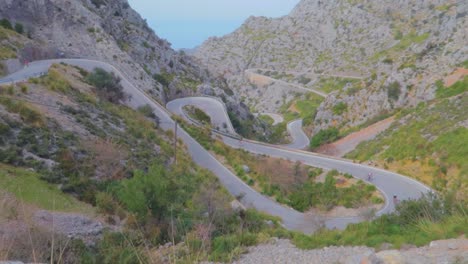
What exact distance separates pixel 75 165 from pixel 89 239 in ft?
15.7

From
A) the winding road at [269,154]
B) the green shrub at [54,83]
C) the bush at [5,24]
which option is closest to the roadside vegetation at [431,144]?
the winding road at [269,154]

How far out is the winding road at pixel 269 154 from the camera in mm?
19203

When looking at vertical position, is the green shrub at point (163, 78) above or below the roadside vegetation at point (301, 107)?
above

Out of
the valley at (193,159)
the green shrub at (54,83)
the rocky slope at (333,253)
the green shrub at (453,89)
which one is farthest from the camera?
the green shrub at (453,89)

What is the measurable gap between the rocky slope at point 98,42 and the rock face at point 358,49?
19189 millimetres

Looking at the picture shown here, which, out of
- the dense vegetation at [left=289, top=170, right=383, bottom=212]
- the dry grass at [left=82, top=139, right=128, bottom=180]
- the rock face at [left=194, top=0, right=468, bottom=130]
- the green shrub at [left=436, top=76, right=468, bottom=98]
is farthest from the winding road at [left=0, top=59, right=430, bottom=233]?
the rock face at [left=194, top=0, right=468, bottom=130]

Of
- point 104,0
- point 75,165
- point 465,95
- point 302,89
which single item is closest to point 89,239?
point 75,165

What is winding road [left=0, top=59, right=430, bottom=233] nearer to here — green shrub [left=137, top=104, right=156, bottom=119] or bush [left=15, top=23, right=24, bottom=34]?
green shrub [left=137, top=104, right=156, bottom=119]

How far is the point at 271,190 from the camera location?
914 inches

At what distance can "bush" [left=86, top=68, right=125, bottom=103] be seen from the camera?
30684 mm

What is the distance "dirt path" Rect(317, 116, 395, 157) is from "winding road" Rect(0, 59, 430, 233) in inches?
246

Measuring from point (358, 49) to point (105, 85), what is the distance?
3035 inches

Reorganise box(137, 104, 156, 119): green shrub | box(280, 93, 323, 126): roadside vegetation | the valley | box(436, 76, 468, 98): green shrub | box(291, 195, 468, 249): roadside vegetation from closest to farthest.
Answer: box(291, 195, 468, 249): roadside vegetation, the valley, box(137, 104, 156, 119): green shrub, box(436, 76, 468, 98): green shrub, box(280, 93, 323, 126): roadside vegetation

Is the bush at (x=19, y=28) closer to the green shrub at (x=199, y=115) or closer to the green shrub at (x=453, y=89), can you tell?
the green shrub at (x=199, y=115)
